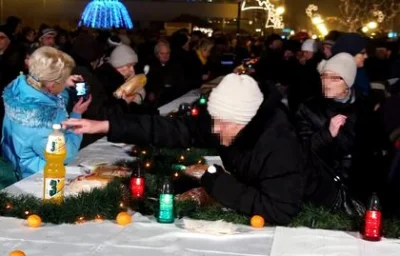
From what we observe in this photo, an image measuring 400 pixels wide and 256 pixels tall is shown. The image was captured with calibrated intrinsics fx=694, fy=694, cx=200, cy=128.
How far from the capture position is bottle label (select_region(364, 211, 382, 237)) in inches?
118

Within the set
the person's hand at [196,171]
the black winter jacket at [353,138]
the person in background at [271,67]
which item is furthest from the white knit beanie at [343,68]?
the person in background at [271,67]

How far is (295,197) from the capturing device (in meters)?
3.08

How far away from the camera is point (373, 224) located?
3006 millimetres

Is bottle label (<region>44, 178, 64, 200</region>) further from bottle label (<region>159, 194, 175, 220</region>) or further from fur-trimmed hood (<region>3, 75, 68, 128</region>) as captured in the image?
fur-trimmed hood (<region>3, 75, 68, 128</region>)

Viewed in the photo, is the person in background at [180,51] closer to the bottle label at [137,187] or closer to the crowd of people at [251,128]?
the crowd of people at [251,128]

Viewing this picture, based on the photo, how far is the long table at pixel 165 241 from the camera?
2.81 m

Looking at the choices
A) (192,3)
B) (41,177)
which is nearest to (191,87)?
(41,177)

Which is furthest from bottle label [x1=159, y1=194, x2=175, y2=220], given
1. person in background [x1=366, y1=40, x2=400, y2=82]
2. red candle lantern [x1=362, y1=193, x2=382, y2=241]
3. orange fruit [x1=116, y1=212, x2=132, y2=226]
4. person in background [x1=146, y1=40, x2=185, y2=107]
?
person in background [x1=366, y1=40, x2=400, y2=82]

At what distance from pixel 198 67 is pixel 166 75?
1728 millimetres

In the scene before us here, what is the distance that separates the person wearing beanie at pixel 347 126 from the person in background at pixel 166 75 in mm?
4085

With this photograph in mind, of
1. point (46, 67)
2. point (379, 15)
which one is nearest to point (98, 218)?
point (46, 67)

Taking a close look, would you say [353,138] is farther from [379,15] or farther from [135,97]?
[379,15]

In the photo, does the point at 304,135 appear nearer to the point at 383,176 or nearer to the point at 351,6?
the point at 383,176

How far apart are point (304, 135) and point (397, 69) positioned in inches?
105
